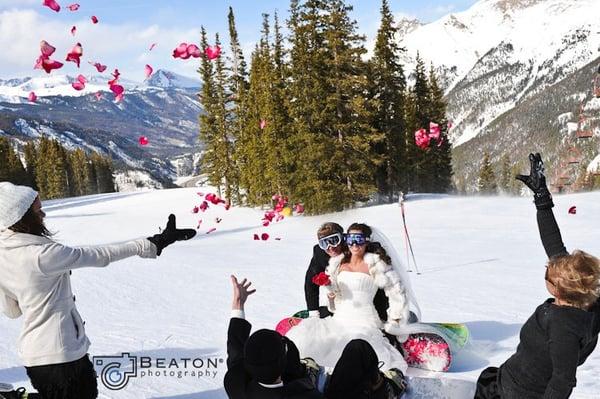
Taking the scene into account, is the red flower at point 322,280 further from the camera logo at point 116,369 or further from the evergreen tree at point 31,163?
the evergreen tree at point 31,163

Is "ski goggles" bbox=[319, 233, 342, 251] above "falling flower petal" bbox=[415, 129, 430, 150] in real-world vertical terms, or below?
below

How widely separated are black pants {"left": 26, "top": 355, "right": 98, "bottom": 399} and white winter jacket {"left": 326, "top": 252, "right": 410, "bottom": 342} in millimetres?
3510

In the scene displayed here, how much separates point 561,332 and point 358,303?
331 centimetres

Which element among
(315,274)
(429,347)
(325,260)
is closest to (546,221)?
(429,347)

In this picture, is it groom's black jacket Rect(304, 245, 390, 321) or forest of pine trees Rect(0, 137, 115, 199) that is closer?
groom's black jacket Rect(304, 245, 390, 321)

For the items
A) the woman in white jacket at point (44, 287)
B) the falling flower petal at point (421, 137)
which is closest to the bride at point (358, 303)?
the woman in white jacket at point (44, 287)

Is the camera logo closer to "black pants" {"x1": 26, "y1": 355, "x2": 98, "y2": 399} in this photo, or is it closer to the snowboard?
"black pants" {"x1": 26, "y1": 355, "x2": 98, "y2": 399}

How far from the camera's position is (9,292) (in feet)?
11.1

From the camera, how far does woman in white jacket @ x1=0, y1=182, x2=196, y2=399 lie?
126 inches

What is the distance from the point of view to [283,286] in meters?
11.2

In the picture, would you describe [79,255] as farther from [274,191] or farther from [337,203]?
[274,191]

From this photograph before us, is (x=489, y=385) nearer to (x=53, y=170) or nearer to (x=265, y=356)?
(x=265, y=356)

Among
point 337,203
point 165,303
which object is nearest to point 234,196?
point 337,203

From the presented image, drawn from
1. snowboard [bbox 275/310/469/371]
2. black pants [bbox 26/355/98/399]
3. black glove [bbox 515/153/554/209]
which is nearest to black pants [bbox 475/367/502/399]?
black glove [bbox 515/153/554/209]
